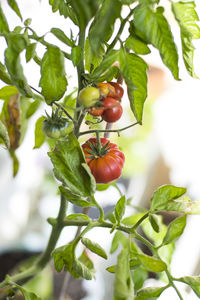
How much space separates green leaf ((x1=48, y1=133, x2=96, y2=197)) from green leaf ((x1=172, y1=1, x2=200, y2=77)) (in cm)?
16

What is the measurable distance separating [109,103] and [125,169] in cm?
71

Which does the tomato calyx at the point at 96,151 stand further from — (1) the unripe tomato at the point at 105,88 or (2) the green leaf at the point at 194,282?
(2) the green leaf at the point at 194,282

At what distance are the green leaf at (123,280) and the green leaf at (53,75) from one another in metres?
0.20

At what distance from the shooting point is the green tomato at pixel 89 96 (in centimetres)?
38

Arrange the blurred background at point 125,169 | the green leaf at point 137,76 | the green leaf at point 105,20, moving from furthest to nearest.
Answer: the blurred background at point 125,169, the green leaf at point 137,76, the green leaf at point 105,20

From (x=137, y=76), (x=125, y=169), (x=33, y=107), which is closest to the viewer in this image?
(x=137, y=76)

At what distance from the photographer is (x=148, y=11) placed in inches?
13.3

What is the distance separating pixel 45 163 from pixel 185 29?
0.94m

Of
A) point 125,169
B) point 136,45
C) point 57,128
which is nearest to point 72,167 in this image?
point 57,128

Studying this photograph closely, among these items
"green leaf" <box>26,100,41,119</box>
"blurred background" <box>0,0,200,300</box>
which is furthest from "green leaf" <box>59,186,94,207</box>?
"blurred background" <box>0,0,200,300</box>

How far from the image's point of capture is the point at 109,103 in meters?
0.43

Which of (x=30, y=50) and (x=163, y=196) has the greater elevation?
(x=30, y=50)

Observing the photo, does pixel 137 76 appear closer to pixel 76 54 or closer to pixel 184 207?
pixel 76 54

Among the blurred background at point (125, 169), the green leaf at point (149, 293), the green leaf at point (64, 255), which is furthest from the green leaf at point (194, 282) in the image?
the blurred background at point (125, 169)
